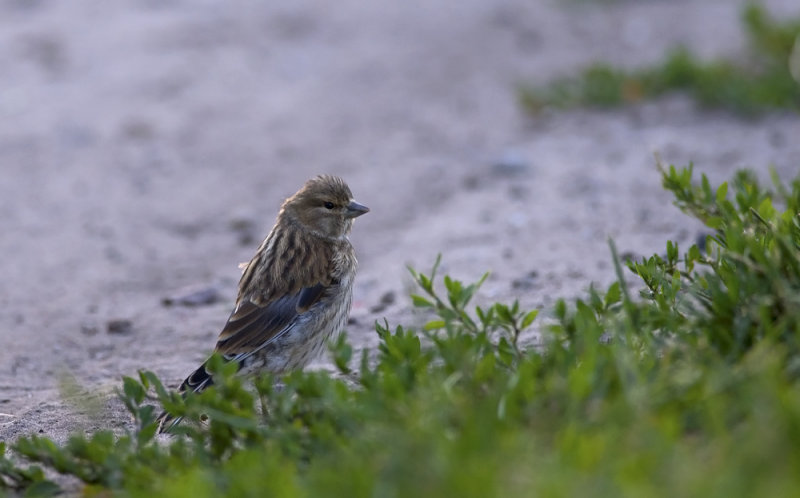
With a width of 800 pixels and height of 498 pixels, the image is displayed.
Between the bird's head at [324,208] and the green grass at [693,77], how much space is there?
383cm

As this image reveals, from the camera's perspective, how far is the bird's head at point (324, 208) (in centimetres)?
586

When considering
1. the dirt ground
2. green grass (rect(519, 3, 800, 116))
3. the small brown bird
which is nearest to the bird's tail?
the dirt ground

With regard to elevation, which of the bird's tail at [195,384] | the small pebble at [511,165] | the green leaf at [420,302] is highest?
the small pebble at [511,165]

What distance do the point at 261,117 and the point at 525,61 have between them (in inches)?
111

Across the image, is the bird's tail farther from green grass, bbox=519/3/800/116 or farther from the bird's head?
green grass, bbox=519/3/800/116

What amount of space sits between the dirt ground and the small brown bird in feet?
1.18

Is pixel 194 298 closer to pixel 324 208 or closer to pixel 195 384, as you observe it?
pixel 324 208

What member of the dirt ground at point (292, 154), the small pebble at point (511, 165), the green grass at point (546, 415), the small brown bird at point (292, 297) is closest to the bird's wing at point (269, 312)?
the small brown bird at point (292, 297)

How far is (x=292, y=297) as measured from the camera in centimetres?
527

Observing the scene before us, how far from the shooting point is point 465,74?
407 inches

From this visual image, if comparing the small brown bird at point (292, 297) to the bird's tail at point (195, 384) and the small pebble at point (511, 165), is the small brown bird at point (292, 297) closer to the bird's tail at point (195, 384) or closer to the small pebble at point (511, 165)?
the bird's tail at point (195, 384)

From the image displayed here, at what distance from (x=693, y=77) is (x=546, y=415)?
6747 mm

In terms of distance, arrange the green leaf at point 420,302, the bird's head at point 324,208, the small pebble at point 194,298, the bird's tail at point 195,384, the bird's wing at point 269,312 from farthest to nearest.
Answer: the small pebble at point 194,298
the bird's head at point 324,208
the bird's wing at point 269,312
the bird's tail at point 195,384
the green leaf at point 420,302

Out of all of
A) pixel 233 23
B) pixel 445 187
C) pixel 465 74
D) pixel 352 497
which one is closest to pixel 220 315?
pixel 445 187
